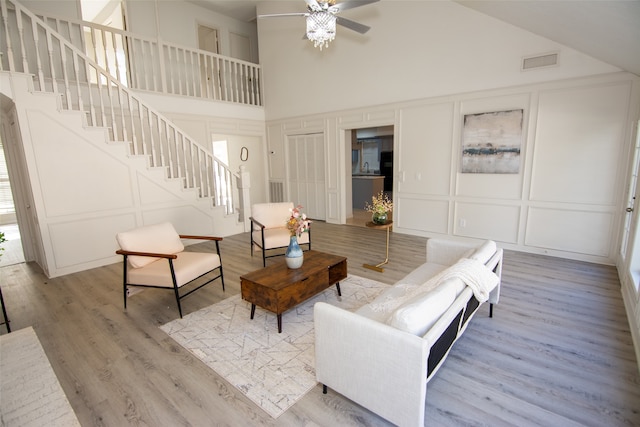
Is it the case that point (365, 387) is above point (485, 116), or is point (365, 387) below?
below

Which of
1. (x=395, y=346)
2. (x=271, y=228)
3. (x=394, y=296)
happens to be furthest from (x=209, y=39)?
(x=395, y=346)

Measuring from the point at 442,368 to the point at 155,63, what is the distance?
7.49 metres

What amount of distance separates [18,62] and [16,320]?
456 cm

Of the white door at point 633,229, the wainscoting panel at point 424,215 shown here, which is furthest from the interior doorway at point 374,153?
the white door at point 633,229

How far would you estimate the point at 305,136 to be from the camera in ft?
24.0

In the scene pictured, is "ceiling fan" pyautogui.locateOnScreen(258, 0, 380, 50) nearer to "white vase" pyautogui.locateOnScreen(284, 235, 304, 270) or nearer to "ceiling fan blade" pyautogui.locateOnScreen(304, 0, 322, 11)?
"ceiling fan blade" pyautogui.locateOnScreen(304, 0, 322, 11)

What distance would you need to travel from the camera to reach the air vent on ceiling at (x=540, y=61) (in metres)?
4.18

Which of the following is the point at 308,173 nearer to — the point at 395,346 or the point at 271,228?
the point at 271,228

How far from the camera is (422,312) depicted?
1.67 metres

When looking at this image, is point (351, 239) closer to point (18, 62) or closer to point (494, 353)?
point (494, 353)

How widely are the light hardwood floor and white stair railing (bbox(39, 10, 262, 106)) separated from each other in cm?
410

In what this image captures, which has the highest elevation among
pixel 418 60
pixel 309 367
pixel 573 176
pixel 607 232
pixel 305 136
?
pixel 418 60

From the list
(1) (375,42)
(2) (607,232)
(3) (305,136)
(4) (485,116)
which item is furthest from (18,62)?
(2) (607,232)

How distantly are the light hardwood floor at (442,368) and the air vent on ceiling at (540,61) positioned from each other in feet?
9.33
